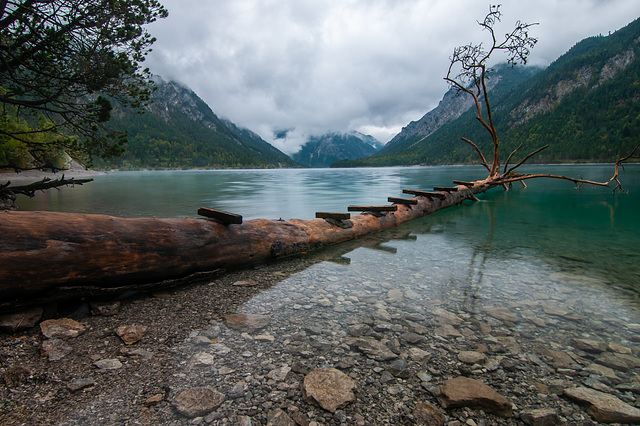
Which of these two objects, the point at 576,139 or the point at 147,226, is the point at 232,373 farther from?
the point at 576,139

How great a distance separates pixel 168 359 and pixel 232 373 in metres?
0.74

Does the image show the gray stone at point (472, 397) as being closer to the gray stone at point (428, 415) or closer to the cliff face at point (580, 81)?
the gray stone at point (428, 415)

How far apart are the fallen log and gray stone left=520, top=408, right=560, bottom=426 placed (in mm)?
4687

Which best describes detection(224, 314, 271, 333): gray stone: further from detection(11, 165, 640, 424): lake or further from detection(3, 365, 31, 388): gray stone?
detection(3, 365, 31, 388): gray stone

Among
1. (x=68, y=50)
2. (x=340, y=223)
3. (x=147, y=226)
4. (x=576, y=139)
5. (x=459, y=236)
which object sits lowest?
(x=459, y=236)

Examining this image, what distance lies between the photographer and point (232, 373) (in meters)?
2.80

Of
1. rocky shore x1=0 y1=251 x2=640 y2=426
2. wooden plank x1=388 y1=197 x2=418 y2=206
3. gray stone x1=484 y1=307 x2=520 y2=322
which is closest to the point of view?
rocky shore x1=0 y1=251 x2=640 y2=426

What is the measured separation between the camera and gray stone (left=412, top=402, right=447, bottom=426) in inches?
88.3

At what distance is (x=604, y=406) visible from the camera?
7.74ft

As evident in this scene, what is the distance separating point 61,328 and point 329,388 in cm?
319

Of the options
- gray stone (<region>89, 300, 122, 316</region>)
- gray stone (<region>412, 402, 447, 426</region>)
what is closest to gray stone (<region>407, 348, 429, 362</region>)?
gray stone (<region>412, 402, 447, 426</region>)

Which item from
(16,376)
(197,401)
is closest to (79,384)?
(16,376)

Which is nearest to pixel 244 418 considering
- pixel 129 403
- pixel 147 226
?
pixel 129 403

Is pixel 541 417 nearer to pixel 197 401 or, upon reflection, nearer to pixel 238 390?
pixel 238 390
